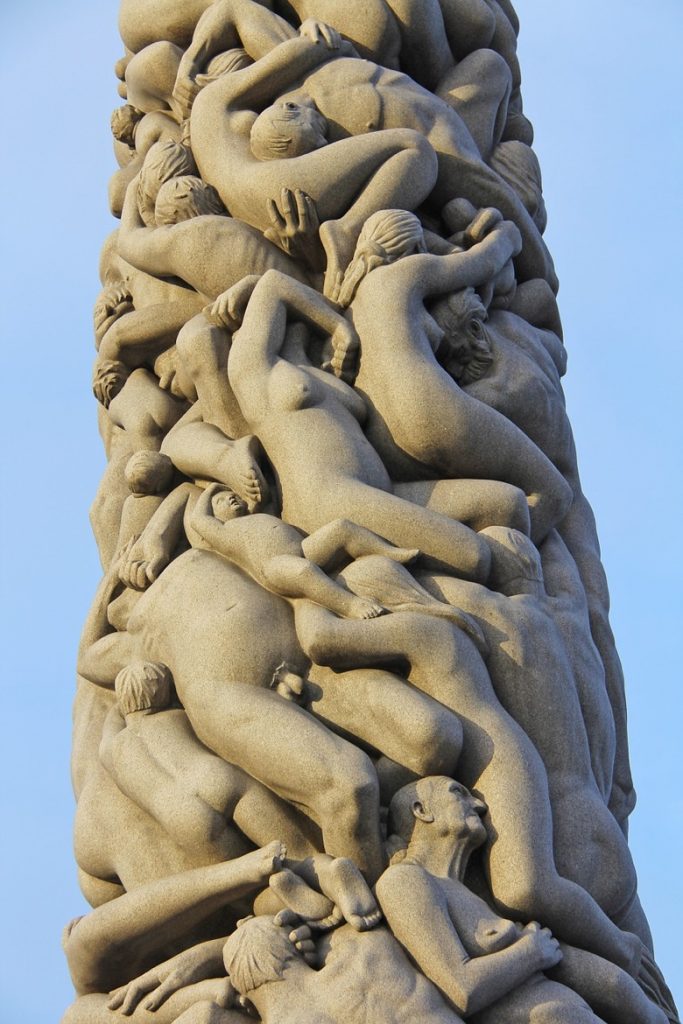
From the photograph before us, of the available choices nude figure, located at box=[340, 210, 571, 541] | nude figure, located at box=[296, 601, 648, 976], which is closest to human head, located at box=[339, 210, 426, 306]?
nude figure, located at box=[340, 210, 571, 541]

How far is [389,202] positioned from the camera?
320 inches

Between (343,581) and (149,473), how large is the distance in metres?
1.38

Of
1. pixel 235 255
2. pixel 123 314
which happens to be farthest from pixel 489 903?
pixel 123 314

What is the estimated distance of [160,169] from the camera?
8.69 meters

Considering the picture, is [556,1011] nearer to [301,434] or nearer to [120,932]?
[120,932]

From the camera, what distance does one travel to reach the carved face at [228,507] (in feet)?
24.1

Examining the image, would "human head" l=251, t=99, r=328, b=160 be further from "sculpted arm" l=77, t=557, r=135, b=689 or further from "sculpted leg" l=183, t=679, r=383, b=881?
"sculpted leg" l=183, t=679, r=383, b=881

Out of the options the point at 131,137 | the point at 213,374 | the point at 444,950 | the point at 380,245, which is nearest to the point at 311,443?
the point at 213,374

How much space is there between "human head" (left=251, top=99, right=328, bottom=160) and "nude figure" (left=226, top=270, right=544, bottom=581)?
80cm

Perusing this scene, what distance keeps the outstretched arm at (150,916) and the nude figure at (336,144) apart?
9.30ft

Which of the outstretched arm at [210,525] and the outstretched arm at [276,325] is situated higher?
the outstretched arm at [276,325]

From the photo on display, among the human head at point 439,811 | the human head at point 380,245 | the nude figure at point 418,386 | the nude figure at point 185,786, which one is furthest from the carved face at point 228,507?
the human head at point 439,811

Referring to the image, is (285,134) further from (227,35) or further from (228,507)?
(228,507)

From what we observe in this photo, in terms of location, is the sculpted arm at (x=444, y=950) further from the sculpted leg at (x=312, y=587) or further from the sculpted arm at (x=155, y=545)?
the sculpted arm at (x=155, y=545)
